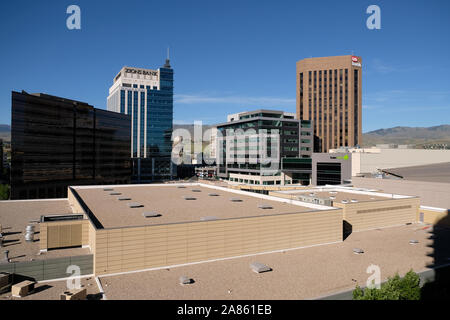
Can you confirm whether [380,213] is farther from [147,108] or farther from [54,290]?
[147,108]

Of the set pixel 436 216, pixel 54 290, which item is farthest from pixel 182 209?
pixel 436 216

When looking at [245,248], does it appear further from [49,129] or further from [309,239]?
[49,129]

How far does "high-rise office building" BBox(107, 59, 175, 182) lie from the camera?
163 meters

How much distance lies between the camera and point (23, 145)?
73500 millimetres

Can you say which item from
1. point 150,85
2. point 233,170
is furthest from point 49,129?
point 150,85

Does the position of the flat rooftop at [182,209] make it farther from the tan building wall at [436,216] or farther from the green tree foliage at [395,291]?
the tan building wall at [436,216]

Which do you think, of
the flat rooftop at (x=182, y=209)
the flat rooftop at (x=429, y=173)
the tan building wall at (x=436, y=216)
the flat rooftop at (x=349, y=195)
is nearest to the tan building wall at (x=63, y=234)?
the flat rooftop at (x=182, y=209)

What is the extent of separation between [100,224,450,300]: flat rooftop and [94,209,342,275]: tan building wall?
65 centimetres

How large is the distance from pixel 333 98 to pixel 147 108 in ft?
308

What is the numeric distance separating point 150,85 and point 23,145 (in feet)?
337

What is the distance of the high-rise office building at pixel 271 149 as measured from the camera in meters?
102

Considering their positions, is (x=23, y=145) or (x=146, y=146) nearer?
(x=23, y=145)
